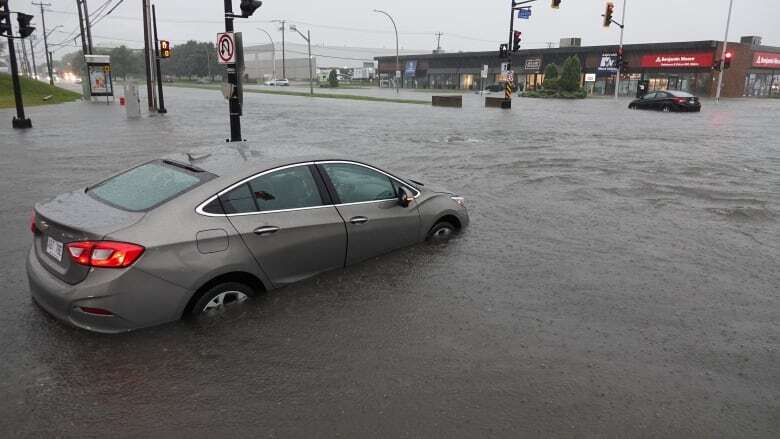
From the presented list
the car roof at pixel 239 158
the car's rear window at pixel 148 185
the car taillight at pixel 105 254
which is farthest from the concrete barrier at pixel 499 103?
the car taillight at pixel 105 254

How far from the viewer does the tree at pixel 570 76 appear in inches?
2248

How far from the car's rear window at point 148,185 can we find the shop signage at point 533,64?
76.6 meters

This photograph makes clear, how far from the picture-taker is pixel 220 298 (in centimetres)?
472

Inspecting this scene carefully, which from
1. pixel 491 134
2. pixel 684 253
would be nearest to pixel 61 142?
pixel 491 134

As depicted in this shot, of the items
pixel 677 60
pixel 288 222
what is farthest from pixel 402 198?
pixel 677 60

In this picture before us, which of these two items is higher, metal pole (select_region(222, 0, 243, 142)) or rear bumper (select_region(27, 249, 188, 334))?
metal pole (select_region(222, 0, 243, 142))

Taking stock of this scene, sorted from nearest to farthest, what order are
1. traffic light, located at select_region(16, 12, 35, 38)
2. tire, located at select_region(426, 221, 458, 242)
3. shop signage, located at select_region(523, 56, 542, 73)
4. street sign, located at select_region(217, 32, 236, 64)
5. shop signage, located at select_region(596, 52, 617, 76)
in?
tire, located at select_region(426, 221, 458, 242) → street sign, located at select_region(217, 32, 236, 64) → traffic light, located at select_region(16, 12, 35, 38) → shop signage, located at select_region(596, 52, 617, 76) → shop signage, located at select_region(523, 56, 542, 73)

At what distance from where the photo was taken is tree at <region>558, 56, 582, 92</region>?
57.1m

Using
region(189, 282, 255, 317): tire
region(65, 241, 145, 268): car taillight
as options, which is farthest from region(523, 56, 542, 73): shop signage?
region(65, 241, 145, 268): car taillight

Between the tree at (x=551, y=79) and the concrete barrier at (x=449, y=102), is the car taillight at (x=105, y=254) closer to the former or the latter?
the concrete barrier at (x=449, y=102)

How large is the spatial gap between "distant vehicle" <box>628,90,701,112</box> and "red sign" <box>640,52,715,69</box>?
28.6 m

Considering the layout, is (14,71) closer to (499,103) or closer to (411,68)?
(499,103)

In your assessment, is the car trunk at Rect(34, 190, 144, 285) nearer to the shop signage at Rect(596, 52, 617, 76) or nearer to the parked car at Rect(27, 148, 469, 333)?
the parked car at Rect(27, 148, 469, 333)

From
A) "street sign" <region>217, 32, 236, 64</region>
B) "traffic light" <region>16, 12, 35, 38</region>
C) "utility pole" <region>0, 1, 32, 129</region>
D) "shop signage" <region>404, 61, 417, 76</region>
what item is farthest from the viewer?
"shop signage" <region>404, 61, 417, 76</region>
